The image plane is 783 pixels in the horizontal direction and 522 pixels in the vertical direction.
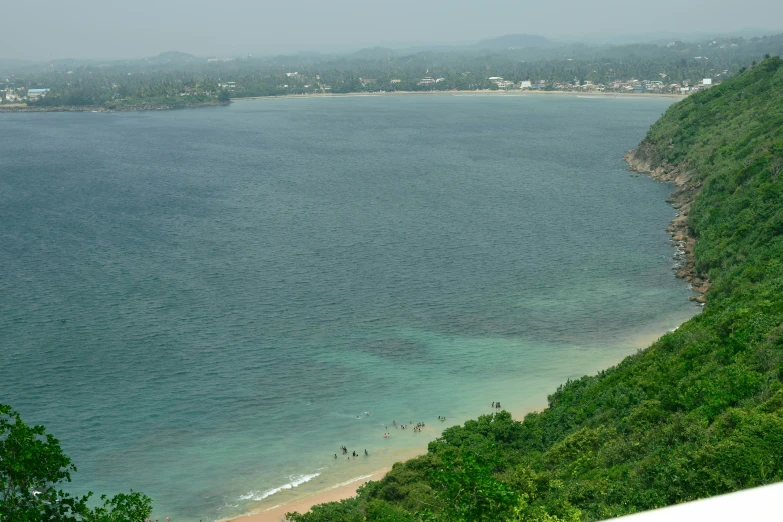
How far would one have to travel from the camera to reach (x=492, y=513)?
13578 millimetres

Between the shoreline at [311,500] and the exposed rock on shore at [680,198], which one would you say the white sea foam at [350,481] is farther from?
the exposed rock on shore at [680,198]

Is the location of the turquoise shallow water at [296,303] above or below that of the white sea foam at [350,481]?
above

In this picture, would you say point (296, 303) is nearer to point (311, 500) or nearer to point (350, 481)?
point (350, 481)

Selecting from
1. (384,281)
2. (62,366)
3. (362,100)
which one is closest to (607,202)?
(384,281)

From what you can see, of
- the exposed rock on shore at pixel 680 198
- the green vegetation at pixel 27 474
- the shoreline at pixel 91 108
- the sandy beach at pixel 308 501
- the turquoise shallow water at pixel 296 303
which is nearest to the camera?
the green vegetation at pixel 27 474

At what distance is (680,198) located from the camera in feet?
220

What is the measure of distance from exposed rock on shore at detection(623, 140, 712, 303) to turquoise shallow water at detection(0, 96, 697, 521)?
1131 millimetres

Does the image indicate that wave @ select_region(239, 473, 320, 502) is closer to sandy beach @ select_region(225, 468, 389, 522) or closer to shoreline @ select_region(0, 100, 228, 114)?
sandy beach @ select_region(225, 468, 389, 522)

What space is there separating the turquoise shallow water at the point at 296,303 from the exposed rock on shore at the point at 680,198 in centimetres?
113

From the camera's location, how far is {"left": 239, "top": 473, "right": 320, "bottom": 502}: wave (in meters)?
26.9

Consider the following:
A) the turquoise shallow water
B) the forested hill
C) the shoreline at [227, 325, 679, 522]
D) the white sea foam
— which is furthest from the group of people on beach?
the forested hill

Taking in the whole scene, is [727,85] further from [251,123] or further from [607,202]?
[251,123]

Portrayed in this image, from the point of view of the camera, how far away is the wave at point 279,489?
26.9 m

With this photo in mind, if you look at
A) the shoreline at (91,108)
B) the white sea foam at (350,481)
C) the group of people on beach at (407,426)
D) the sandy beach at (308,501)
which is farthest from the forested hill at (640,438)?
the shoreline at (91,108)
